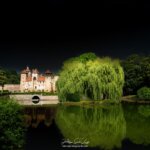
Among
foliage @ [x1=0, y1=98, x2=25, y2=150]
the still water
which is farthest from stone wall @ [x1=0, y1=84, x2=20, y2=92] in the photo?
foliage @ [x1=0, y1=98, x2=25, y2=150]

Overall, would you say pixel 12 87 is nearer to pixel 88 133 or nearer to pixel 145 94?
pixel 145 94

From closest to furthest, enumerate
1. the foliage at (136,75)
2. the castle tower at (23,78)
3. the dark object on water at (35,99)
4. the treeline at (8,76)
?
the dark object on water at (35,99), the foliage at (136,75), the treeline at (8,76), the castle tower at (23,78)

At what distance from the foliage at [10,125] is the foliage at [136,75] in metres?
28.5

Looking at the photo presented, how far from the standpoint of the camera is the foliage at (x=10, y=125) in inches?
420

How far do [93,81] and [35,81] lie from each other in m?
29.2

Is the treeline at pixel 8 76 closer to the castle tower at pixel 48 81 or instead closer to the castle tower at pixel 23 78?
the castle tower at pixel 23 78

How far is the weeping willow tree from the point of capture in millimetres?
28688

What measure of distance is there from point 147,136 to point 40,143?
4.09m

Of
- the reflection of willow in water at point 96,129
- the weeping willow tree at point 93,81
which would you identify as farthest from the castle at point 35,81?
the reflection of willow in water at point 96,129

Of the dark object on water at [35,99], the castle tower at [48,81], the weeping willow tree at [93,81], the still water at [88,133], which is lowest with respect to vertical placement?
the still water at [88,133]

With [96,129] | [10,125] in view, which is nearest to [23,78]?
[96,129]

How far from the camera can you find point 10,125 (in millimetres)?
10977

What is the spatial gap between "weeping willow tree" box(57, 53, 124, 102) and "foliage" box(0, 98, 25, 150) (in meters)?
17.5

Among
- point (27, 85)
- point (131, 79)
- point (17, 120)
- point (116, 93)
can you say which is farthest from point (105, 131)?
point (27, 85)
